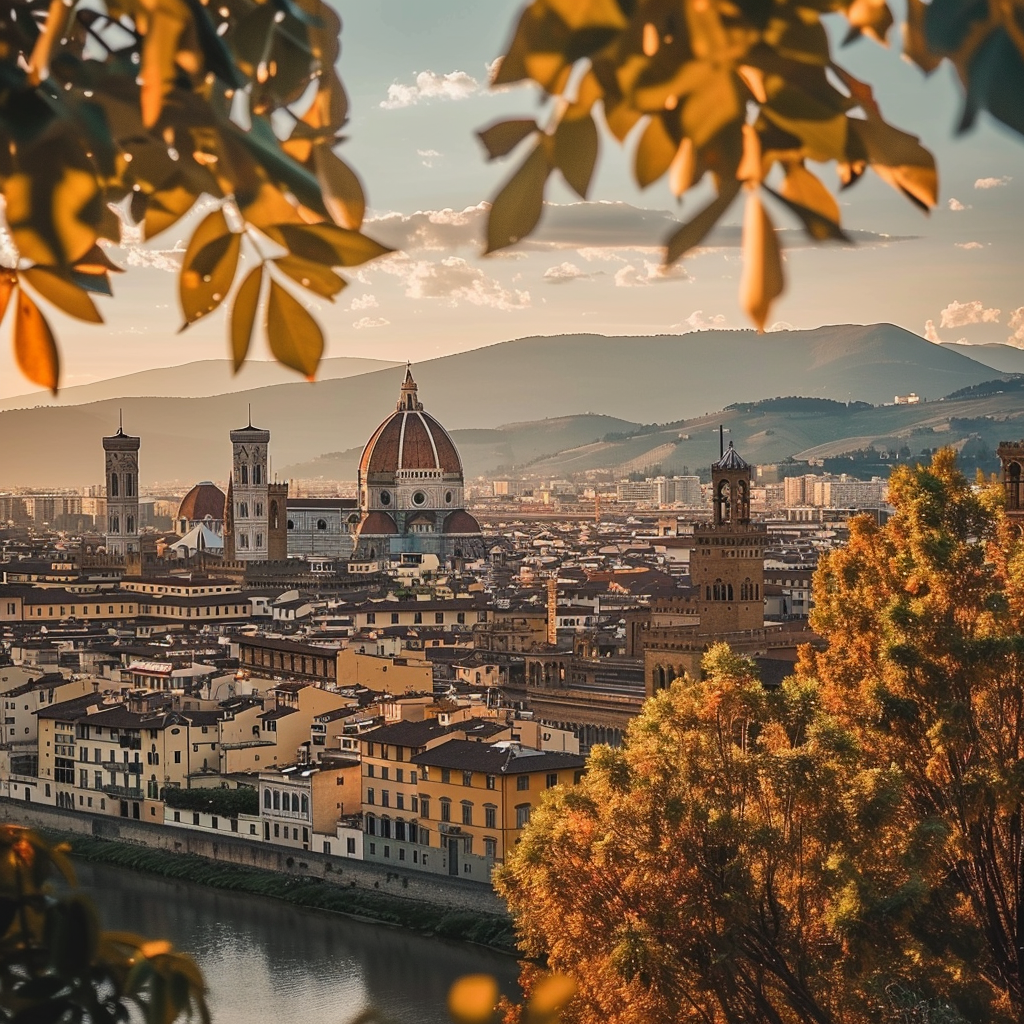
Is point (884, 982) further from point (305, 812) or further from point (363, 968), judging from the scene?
point (305, 812)

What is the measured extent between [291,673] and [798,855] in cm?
2206

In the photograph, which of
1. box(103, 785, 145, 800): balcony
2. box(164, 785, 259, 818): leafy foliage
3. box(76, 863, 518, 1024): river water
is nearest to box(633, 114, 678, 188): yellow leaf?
box(76, 863, 518, 1024): river water

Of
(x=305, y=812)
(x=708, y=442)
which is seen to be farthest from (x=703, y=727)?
(x=708, y=442)

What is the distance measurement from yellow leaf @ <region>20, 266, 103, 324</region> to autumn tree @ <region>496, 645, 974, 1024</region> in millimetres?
6275

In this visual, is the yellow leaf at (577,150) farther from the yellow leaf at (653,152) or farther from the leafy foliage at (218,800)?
the leafy foliage at (218,800)

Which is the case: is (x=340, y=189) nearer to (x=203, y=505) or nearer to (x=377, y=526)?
(x=377, y=526)

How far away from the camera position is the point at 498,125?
1113 millimetres

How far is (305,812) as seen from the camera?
20297 mm

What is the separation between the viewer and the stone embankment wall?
59.5ft

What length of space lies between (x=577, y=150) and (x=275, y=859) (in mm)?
19764

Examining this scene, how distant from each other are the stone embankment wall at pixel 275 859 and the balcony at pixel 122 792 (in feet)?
1.06

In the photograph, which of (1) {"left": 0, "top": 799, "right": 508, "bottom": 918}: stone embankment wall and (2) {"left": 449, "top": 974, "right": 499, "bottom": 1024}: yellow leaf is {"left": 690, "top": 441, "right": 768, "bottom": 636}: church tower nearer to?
(1) {"left": 0, "top": 799, "right": 508, "bottom": 918}: stone embankment wall

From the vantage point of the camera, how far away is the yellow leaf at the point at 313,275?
1.21m

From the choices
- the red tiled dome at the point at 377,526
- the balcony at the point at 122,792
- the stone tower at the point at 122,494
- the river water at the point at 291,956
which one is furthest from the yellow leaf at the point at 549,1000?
the red tiled dome at the point at 377,526
